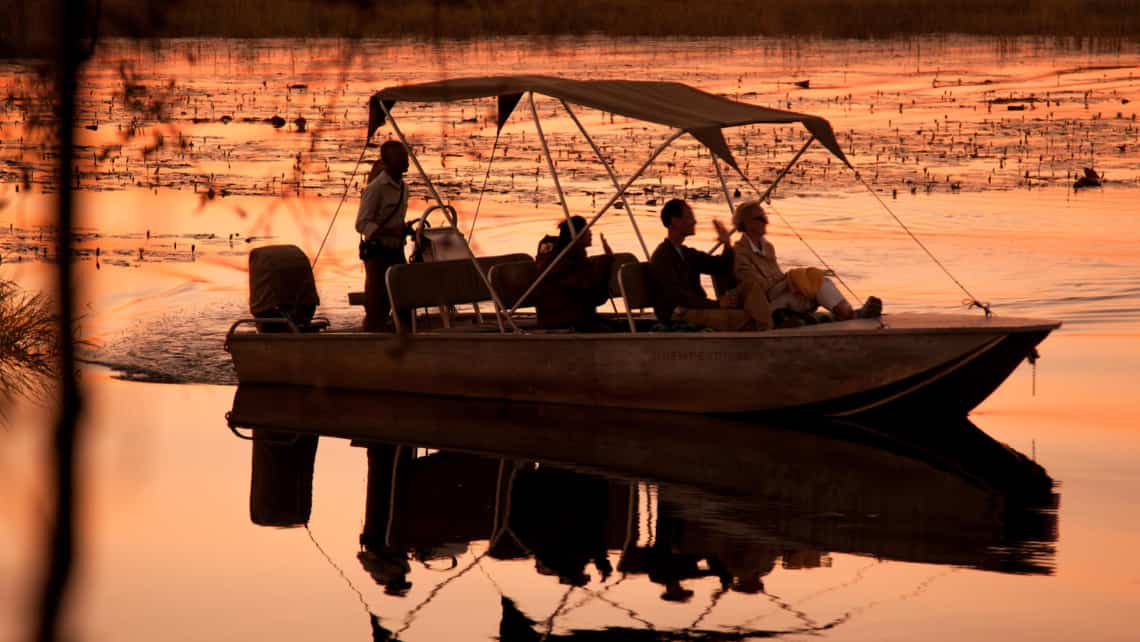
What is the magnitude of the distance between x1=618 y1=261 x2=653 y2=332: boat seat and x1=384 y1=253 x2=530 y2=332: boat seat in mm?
1334

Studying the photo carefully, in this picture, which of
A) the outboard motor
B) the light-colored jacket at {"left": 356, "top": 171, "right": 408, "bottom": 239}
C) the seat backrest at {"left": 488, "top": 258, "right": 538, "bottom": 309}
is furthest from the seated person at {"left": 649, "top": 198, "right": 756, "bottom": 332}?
the outboard motor

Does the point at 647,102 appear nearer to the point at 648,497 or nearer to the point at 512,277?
the point at 512,277

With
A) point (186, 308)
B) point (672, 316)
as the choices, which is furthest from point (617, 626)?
point (186, 308)

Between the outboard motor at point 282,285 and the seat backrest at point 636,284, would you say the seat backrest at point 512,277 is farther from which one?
the outboard motor at point 282,285

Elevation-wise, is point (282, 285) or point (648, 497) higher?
point (282, 285)

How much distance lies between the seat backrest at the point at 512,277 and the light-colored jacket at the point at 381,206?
1260 mm

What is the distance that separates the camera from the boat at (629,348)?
1550cm

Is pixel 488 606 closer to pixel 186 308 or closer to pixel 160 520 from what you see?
pixel 160 520

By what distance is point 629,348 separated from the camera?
16.2 m

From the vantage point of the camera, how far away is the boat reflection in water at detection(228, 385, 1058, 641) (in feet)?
37.0

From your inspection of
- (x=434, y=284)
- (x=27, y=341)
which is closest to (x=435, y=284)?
(x=434, y=284)

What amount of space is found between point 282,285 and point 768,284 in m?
4.32

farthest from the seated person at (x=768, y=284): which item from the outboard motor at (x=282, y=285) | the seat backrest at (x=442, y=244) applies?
the outboard motor at (x=282, y=285)

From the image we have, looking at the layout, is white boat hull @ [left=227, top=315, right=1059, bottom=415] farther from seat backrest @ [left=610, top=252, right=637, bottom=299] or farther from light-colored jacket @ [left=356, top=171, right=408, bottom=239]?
light-colored jacket @ [left=356, top=171, right=408, bottom=239]
